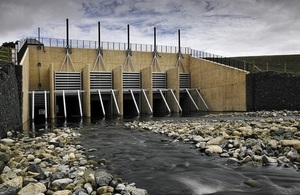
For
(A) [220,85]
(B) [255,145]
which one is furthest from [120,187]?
(A) [220,85]

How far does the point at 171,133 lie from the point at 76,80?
861 inches

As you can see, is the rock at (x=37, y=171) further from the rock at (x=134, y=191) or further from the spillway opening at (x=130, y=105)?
the spillway opening at (x=130, y=105)

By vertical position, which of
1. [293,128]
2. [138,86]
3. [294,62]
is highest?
[294,62]

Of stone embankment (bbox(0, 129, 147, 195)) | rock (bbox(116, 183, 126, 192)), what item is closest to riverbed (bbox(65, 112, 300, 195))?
rock (bbox(116, 183, 126, 192))

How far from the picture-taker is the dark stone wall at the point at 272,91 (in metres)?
26.3

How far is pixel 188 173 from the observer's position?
7895mm

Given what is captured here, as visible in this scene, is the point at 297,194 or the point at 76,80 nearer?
the point at 297,194

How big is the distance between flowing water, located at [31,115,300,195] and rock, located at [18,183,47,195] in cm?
202

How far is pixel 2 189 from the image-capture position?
570 cm

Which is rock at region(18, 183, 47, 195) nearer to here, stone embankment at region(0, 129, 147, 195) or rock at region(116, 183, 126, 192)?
stone embankment at region(0, 129, 147, 195)

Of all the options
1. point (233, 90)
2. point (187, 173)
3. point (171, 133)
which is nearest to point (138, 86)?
point (233, 90)

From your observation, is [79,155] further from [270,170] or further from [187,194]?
[270,170]

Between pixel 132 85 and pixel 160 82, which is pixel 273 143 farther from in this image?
pixel 160 82

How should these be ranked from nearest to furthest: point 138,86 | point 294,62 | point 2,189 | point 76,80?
point 2,189, point 76,80, point 138,86, point 294,62
